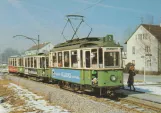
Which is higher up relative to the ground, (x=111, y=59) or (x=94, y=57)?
(x=94, y=57)

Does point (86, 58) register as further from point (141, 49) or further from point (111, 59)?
point (141, 49)

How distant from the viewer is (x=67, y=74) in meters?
18.5

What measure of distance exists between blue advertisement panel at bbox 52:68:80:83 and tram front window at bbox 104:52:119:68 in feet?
7.19

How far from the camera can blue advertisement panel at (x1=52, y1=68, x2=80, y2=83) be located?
17.1 metres

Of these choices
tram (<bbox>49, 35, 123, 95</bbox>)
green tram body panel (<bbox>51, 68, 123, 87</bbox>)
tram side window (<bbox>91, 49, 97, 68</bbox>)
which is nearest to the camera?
green tram body panel (<bbox>51, 68, 123, 87</bbox>)

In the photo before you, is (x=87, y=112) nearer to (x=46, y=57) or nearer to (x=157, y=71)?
(x=46, y=57)

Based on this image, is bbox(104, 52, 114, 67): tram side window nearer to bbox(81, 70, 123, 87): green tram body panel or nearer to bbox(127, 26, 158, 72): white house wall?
bbox(81, 70, 123, 87): green tram body panel

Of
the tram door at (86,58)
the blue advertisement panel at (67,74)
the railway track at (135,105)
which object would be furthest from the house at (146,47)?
the railway track at (135,105)

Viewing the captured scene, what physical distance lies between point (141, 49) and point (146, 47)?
1404mm

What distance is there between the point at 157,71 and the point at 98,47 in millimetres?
34238

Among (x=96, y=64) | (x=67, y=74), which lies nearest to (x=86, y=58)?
(x=96, y=64)

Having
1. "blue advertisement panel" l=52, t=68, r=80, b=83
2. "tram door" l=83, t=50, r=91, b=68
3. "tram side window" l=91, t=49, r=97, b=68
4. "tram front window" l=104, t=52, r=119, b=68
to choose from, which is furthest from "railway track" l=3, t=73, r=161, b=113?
"blue advertisement panel" l=52, t=68, r=80, b=83


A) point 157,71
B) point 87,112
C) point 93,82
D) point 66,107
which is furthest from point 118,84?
point 157,71

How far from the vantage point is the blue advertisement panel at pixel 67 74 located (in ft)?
56.0
